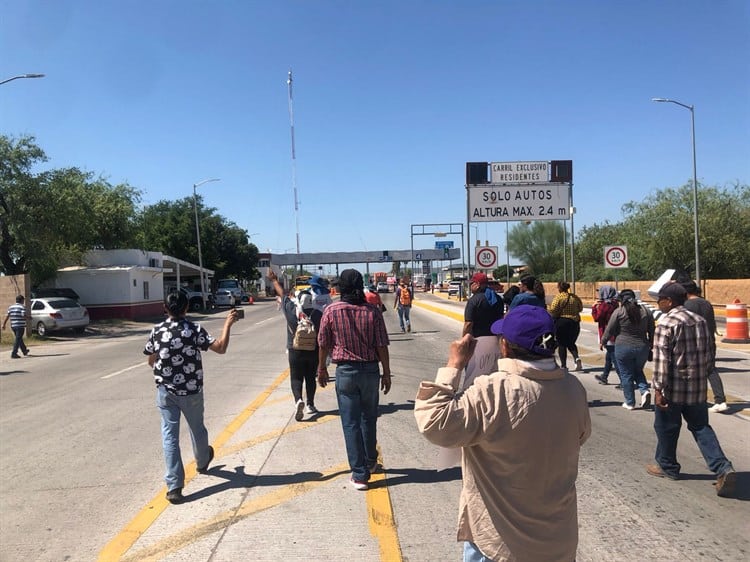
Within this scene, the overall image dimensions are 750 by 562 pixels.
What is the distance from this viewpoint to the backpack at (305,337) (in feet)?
23.4

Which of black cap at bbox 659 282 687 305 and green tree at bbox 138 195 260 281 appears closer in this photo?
black cap at bbox 659 282 687 305

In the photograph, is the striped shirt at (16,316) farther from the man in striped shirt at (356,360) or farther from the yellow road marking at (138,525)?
the man in striped shirt at (356,360)

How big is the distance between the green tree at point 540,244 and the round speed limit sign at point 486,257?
132 ft

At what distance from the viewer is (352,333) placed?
16.3 feet

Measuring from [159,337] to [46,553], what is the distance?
1726mm

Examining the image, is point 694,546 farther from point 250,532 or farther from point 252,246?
point 252,246

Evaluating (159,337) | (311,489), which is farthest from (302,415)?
(159,337)

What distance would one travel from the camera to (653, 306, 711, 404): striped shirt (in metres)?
4.96

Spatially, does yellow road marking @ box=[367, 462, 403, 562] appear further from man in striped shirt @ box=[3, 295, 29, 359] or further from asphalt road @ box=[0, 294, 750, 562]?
man in striped shirt @ box=[3, 295, 29, 359]

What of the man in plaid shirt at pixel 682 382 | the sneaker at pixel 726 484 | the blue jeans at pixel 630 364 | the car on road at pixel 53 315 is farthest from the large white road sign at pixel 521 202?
the sneaker at pixel 726 484

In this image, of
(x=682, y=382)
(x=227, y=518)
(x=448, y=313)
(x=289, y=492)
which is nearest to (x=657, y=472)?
(x=682, y=382)

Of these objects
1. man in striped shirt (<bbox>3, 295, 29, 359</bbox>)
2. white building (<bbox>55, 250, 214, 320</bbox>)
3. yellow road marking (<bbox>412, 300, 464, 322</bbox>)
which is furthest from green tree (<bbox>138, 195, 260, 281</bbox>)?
man in striped shirt (<bbox>3, 295, 29, 359</bbox>)

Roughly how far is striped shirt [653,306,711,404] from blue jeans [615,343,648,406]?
2.67 m

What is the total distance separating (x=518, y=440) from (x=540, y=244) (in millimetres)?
63674
